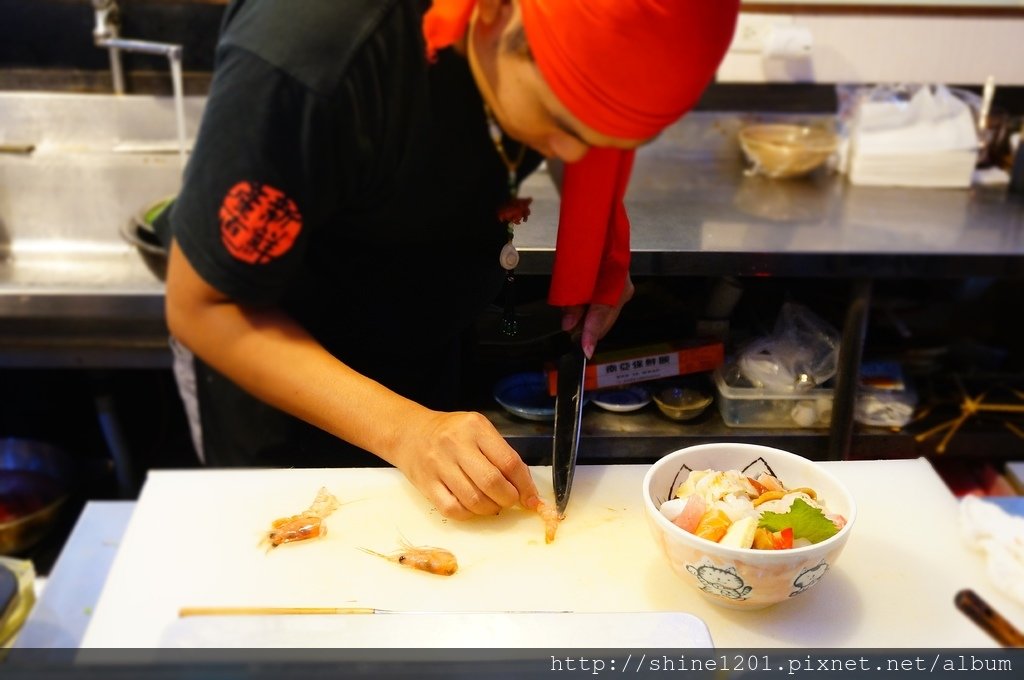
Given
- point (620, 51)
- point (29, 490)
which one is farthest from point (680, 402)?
point (29, 490)

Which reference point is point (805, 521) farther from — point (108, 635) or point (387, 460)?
point (108, 635)

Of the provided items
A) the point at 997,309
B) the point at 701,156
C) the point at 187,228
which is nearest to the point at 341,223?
the point at 187,228

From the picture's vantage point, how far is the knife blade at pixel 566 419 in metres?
0.88

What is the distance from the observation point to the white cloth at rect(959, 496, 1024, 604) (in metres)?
0.69

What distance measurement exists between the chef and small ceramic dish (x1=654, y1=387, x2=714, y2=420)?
0.11 metres

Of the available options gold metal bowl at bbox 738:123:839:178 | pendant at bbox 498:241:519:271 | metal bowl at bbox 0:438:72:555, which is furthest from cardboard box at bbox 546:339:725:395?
metal bowl at bbox 0:438:72:555

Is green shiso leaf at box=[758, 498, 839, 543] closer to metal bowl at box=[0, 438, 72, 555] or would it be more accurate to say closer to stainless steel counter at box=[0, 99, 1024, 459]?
stainless steel counter at box=[0, 99, 1024, 459]

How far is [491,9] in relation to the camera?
681mm

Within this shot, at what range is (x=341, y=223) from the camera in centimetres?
83

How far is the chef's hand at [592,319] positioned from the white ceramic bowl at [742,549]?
5.1 inches

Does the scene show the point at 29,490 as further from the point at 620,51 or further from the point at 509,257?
the point at 620,51

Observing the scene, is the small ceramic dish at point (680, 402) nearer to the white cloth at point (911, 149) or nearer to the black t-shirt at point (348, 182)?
the black t-shirt at point (348, 182)

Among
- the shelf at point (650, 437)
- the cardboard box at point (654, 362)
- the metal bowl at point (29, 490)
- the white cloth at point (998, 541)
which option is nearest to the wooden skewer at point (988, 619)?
the white cloth at point (998, 541)

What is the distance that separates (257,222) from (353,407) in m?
0.20
